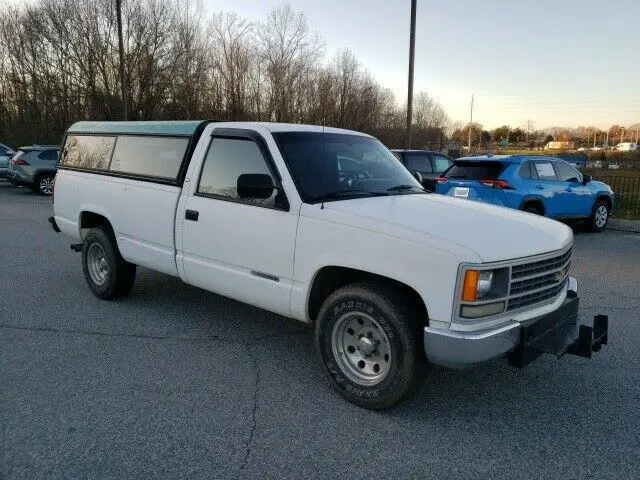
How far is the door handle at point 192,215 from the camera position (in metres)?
4.64

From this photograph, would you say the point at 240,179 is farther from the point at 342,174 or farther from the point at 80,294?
the point at 80,294

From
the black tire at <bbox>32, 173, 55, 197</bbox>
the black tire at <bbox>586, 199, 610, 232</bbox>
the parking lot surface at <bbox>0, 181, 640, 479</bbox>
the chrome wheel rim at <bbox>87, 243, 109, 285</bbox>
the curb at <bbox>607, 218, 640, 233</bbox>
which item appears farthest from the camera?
the black tire at <bbox>32, 173, 55, 197</bbox>

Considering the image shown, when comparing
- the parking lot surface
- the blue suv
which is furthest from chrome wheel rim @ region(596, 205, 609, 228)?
the parking lot surface

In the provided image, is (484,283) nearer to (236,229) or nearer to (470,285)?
(470,285)

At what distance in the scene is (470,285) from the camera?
3.09m

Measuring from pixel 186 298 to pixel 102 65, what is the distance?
33.2 metres

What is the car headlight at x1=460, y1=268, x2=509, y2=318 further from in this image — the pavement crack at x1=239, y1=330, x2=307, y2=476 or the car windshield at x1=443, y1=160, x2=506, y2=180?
the car windshield at x1=443, y1=160, x2=506, y2=180

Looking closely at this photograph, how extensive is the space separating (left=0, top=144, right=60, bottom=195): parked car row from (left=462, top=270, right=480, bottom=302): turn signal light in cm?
1786

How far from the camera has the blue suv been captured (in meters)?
10.1

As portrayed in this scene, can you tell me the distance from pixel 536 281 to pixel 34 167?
18363 millimetres

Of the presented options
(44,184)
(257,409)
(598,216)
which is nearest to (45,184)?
(44,184)

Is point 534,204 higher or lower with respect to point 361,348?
higher

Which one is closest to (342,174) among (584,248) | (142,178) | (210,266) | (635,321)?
(210,266)

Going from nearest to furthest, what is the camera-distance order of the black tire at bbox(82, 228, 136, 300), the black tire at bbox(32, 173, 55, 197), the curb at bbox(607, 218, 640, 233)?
the black tire at bbox(82, 228, 136, 300), the curb at bbox(607, 218, 640, 233), the black tire at bbox(32, 173, 55, 197)
